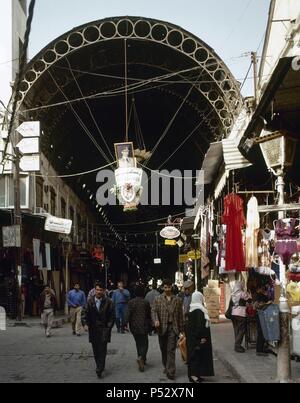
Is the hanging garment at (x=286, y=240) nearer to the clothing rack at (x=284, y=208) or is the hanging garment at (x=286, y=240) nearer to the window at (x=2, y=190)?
the clothing rack at (x=284, y=208)

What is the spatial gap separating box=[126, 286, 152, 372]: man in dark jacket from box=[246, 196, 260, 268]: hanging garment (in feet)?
9.72

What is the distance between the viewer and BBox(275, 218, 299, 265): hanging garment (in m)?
10.4

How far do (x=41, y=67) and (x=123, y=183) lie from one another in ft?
24.7

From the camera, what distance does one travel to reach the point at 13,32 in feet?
98.0

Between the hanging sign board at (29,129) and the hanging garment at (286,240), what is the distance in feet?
51.8

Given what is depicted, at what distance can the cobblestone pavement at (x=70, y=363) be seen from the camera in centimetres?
1070

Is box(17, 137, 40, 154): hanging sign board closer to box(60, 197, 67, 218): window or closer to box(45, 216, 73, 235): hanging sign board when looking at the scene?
box(45, 216, 73, 235): hanging sign board

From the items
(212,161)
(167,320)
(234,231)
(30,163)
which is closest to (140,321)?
(167,320)

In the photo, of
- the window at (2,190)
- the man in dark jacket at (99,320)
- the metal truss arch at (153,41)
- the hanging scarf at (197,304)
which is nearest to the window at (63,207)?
the window at (2,190)

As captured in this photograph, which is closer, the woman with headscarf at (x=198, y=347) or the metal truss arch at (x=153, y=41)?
the woman with headscarf at (x=198, y=347)

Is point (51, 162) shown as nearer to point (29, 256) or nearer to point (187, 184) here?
point (29, 256)

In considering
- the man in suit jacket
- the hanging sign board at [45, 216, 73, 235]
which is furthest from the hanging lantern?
the man in suit jacket

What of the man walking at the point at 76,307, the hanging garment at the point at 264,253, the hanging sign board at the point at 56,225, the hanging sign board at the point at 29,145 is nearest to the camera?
the hanging garment at the point at 264,253
